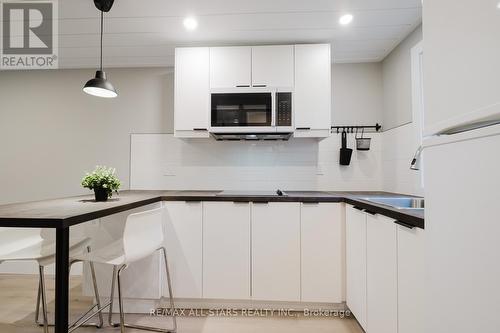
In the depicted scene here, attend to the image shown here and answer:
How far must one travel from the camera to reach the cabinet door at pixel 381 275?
4.25 feet

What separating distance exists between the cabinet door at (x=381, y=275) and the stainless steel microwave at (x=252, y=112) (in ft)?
3.51

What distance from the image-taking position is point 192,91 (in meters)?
2.38

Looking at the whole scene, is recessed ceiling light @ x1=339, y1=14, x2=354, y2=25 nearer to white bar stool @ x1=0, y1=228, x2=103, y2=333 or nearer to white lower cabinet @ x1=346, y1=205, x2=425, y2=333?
white lower cabinet @ x1=346, y1=205, x2=425, y2=333

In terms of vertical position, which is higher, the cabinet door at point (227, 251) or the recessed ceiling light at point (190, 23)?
the recessed ceiling light at point (190, 23)

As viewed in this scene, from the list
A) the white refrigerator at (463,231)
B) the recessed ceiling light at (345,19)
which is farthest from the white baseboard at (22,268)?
the recessed ceiling light at (345,19)

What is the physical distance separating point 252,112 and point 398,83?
136cm

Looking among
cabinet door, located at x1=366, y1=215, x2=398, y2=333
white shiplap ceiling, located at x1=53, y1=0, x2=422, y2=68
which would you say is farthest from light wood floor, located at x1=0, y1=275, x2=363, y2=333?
white shiplap ceiling, located at x1=53, y1=0, x2=422, y2=68

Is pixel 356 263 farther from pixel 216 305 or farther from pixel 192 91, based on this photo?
pixel 192 91

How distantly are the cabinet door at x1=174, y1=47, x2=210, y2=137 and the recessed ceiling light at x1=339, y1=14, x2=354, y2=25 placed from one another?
117 cm

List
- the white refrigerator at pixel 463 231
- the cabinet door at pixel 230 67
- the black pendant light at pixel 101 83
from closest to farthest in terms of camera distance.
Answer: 1. the white refrigerator at pixel 463 231
2. the black pendant light at pixel 101 83
3. the cabinet door at pixel 230 67

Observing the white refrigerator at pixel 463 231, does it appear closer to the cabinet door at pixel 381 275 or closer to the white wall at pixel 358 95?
the cabinet door at pixel 381 275

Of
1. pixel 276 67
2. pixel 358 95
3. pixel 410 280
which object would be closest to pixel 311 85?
pixel 276 67

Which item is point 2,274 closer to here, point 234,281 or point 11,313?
point 11,313

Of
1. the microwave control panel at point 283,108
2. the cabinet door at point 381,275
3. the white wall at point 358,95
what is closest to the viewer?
the cabinet door at point 381,275
